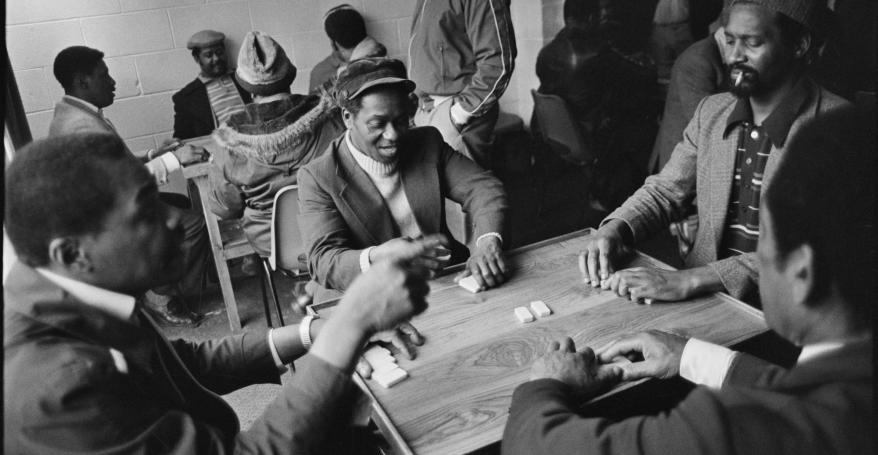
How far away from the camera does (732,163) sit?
1.85m

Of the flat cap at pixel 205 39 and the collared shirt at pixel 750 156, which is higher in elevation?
the flat cap at pixel 205 39

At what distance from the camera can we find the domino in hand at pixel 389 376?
125 cm

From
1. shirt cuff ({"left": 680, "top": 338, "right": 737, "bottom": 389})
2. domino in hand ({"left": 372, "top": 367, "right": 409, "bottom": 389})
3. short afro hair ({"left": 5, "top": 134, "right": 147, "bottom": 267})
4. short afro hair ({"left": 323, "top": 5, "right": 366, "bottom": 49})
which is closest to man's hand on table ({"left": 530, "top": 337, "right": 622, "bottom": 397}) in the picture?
shirt cuff ({"left": 680, "top": 338, "right": 737, "bottom": 389})

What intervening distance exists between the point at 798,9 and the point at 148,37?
12.5 feet

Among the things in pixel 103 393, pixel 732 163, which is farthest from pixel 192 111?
pixel 103 393

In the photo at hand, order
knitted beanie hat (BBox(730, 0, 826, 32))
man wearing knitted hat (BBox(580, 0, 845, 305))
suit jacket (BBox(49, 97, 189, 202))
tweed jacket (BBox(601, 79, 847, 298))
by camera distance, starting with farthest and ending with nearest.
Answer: suit jacket (BBox(49, 97, 189, 202)) < tweed jacket (BBox(601, 79, 847, 298)) < knitted beanie hat (BBox(730, 0, 826, 32)) < man wearing knitted hat (BBox(580, 0, 845, 305))

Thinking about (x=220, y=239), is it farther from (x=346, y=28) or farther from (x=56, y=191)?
(x=56, y=191)

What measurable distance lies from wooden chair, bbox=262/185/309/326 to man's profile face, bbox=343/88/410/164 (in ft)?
1.61

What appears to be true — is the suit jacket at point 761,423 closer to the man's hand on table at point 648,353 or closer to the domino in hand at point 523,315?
the man's hand on table at point 648,353

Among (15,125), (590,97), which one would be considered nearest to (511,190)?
(590,97)

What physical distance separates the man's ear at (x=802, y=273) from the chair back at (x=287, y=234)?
1.87m

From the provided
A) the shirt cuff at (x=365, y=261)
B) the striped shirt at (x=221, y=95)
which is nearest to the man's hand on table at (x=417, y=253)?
the shirt cuff at (x=365, y=261)

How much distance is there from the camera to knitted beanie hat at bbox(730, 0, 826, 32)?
1.67 metres

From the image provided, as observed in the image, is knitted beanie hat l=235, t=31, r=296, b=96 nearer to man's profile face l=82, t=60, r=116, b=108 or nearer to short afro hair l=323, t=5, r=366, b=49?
man's profile face l=82, t=60, r=116, b=108
